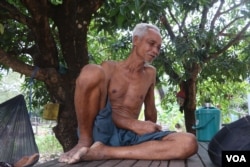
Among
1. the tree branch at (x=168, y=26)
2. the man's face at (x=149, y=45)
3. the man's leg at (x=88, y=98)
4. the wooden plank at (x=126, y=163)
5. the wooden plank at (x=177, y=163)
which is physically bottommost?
the wooden plank at (x=126, y=163)

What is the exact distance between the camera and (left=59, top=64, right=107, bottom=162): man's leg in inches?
72.5

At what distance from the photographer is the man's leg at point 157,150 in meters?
1.75

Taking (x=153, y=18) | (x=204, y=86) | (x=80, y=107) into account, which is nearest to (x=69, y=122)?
(x=80, y=107)

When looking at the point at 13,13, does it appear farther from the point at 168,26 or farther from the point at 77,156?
the point at 168,26

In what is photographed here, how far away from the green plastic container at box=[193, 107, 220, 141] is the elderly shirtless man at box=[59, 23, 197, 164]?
0.79 m

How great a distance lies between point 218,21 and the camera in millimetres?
4254

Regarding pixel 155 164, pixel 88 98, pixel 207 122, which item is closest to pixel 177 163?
pixel 155 164

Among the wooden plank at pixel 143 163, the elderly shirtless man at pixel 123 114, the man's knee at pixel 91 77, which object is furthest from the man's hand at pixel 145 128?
the man's knee at pixel 91 77

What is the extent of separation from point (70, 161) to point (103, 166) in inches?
7.1

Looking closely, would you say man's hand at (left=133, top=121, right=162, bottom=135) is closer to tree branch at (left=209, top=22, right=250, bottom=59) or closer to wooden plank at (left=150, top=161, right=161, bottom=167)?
wooden plank at (left=150, top=161, right=161, bottom=167)

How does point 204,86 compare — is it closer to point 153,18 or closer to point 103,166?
point 153,18

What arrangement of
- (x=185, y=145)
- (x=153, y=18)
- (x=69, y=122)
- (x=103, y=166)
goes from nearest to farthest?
(x=103, y=166) → (x=185, y=145) → (x=153, y=18) → (x=69, y=122)

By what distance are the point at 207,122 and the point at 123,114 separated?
1104mm

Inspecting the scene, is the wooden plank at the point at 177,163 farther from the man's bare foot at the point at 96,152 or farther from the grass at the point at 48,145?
the grass at the point at 48,145
